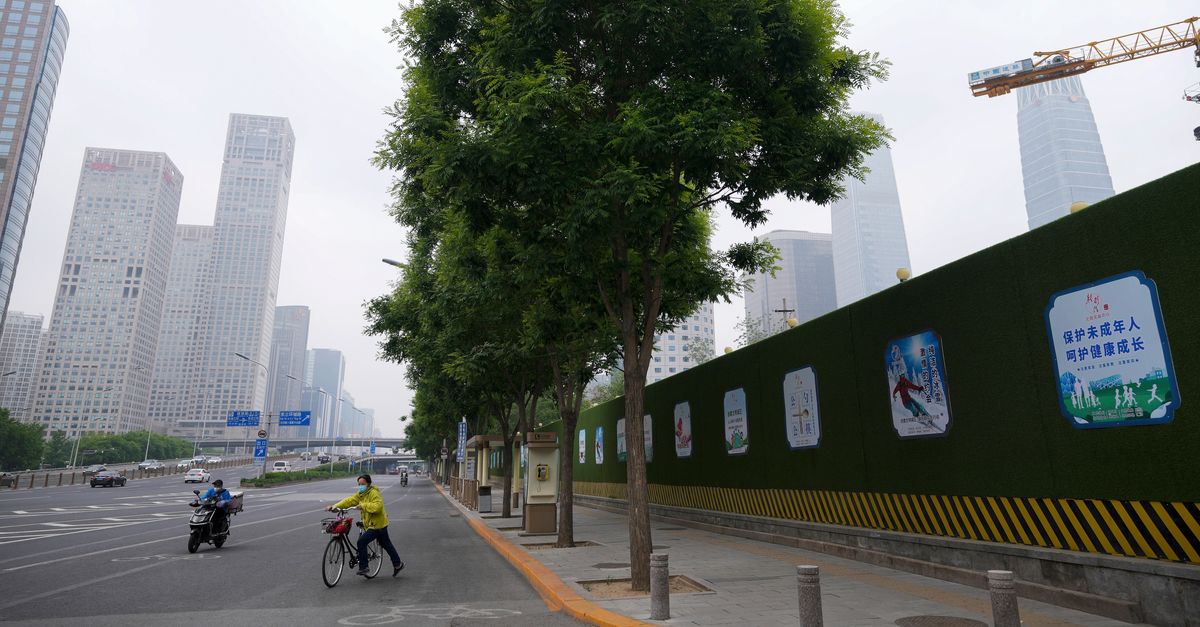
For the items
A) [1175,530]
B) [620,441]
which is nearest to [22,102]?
[620,441]

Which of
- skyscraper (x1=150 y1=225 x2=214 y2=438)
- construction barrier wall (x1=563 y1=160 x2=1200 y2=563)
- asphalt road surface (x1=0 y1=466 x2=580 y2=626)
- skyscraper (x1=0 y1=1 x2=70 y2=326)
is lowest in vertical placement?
asphalt road surface (x1=0 y1=466 x2=580 y2=626)

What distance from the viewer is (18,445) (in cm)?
8412

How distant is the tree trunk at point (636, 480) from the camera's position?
898 centimetres

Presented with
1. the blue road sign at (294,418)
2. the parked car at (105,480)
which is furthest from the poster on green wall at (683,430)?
the blue road sign at (294,418)

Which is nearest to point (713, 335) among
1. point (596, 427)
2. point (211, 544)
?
point (596, 427)

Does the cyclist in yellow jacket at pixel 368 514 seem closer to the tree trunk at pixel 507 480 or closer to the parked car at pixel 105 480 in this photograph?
the tree trunk at pixel 507 480

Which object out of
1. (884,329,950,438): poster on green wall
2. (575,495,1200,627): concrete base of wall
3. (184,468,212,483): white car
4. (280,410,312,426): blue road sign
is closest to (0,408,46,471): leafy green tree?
(184,468,212,483): white car

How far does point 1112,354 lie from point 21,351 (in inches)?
9734

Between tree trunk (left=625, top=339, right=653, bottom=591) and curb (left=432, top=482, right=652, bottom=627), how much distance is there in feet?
3.22

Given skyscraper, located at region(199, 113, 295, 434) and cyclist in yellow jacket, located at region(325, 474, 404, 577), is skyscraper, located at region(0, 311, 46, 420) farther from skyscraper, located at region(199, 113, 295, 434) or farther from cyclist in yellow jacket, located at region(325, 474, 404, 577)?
cyclist in yellow jacket, located at region(325, 474, 404, 577)

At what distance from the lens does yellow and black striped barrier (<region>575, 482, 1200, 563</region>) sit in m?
6.71

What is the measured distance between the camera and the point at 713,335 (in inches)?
7402

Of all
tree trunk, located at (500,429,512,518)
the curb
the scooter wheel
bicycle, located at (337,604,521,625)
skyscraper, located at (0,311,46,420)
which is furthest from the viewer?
skyscraper, located at (0,311,46,420)

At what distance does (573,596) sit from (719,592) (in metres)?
2.01
